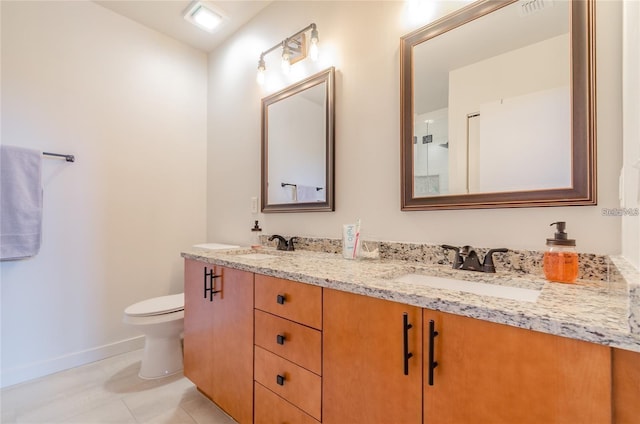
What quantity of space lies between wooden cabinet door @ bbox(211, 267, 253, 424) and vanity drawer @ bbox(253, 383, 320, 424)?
0.19 feet


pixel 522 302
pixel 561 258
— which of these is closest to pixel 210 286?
pixel 522 302

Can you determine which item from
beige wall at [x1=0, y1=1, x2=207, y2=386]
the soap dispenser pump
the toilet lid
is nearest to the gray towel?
beige wall at [x1=0, y1=1, x2=207, y2=386]

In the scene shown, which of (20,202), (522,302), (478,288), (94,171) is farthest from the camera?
(94,171)

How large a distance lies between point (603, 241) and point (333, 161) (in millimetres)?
1212

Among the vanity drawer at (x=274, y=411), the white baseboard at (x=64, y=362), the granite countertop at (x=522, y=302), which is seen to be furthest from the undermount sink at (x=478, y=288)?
the white baseboard at (x=64, y=362)

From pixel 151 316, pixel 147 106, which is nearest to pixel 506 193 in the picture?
pixel 151 316

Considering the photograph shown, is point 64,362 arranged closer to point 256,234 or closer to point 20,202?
point 20,202

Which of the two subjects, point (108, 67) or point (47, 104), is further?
point (108, 67)

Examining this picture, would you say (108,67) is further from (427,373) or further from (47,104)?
(427,373)

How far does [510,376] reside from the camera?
2.12 feet

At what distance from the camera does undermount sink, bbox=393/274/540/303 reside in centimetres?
94

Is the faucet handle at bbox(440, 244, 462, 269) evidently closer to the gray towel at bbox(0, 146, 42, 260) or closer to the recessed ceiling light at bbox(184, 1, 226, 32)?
the recessed ceiling light at bbox(184, 1, 226, 32)

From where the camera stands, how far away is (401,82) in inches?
56.6

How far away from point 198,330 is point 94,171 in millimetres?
1475
